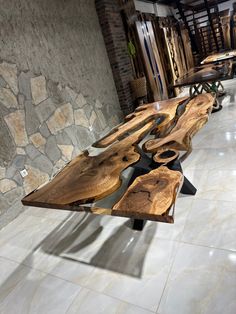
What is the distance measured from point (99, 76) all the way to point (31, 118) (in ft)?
6.06

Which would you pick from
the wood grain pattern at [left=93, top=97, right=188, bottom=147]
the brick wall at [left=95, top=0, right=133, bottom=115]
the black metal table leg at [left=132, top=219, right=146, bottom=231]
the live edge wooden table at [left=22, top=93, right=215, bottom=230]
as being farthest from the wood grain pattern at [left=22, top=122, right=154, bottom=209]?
the brick wall at [left=95, top=0, right=133, bottom=115]

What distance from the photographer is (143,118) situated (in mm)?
2656

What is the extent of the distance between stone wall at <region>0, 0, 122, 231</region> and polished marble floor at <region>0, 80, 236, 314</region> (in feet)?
2.33

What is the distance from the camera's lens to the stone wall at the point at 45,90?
2766mm

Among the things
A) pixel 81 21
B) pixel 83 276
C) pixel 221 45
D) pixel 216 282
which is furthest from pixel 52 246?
pixel 221 45

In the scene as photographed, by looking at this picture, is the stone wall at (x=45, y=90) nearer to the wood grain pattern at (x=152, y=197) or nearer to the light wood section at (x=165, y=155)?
the light wood section at (x=165, y=155)

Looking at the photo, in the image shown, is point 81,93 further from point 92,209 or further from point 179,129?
point 92,209

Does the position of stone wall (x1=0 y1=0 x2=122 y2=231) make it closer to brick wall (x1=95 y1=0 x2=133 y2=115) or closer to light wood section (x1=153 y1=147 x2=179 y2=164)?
brick wall (x1=95 y1=0 x2=133 y2=115)

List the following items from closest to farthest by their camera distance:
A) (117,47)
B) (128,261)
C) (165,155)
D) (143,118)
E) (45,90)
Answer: (165,155), (128,261), (143,118), (45,90), (117,47)

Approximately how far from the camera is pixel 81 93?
3.95m

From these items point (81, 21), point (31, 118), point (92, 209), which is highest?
point (81, 21)

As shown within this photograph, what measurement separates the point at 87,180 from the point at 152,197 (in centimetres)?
51

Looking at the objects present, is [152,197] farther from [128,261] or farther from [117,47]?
[117,47]

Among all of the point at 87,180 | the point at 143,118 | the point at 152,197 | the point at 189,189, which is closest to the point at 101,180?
the point at 87,180
